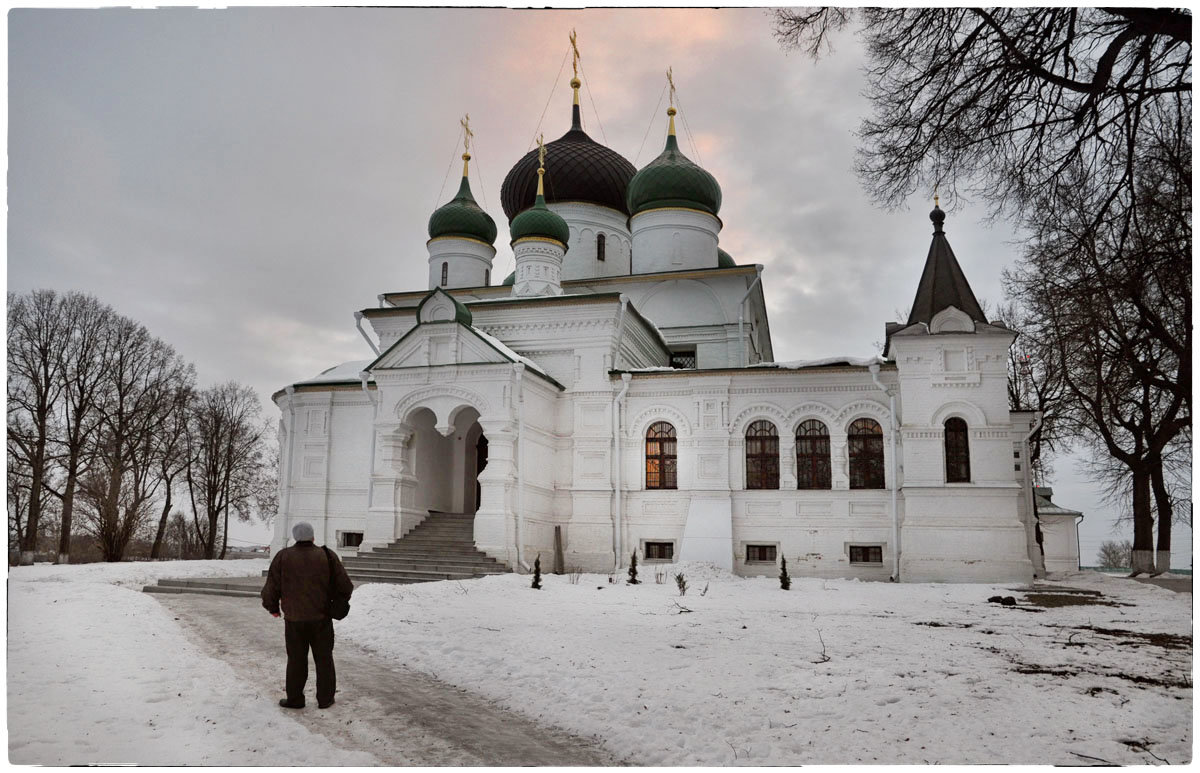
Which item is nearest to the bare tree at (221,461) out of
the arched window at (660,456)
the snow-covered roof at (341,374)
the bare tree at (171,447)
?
the bare tree at (171,447)

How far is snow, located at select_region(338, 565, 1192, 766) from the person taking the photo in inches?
183

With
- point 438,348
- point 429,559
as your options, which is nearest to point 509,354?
point 438,348

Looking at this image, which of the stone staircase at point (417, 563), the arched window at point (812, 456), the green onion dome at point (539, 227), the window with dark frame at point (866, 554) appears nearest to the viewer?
the stone staircase at point (417, 563)

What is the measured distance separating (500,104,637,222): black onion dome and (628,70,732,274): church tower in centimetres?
174

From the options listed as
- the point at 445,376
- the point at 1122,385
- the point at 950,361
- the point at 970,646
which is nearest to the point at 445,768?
the point at 970,646

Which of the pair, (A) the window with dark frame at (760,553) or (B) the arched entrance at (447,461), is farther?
(B) the arched entrance at (447,461)

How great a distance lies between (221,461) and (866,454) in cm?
2012

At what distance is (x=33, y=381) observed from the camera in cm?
952

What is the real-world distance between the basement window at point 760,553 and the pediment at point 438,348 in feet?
19.4

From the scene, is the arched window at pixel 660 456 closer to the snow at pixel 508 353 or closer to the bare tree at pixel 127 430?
the snow at pixel 508 353

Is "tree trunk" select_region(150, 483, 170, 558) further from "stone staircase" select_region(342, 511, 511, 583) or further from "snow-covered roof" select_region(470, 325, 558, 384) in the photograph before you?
"snow-covered roof" select_region(470, 325, 558, 384)

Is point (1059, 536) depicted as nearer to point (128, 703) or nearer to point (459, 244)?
point (459, 244)

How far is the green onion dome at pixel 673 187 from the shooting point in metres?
21.9

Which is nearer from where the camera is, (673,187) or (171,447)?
(171,447)
